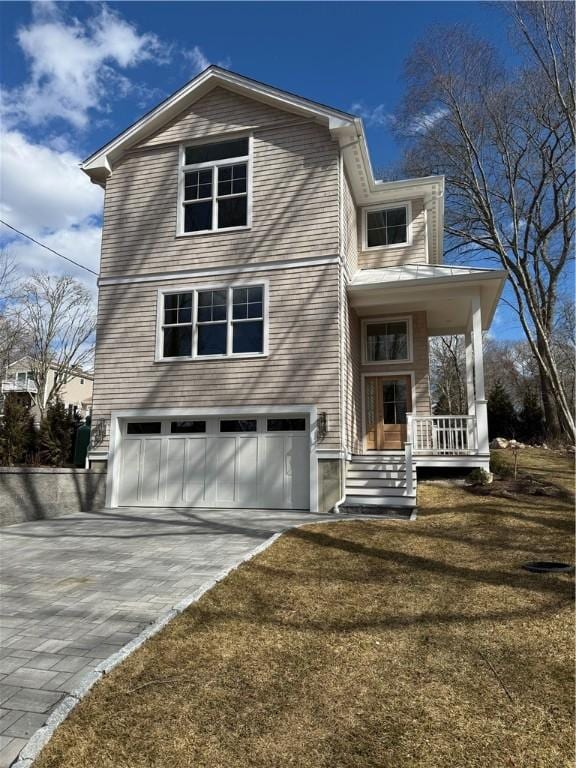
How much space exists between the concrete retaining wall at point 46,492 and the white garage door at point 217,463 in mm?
668

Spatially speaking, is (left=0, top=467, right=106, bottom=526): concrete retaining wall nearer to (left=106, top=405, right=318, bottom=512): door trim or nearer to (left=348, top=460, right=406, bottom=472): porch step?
(left=106, top=405, right=318, bottom=512): door trim

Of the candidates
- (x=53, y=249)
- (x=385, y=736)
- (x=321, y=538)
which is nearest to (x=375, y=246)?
(x=321, y=538)

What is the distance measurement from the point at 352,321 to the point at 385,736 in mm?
10473

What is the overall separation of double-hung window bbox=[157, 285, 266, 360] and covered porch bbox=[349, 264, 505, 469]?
2.36 metres

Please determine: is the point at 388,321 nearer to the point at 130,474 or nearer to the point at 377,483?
the point at 377,483

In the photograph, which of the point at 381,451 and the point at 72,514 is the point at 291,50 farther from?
the point at 72,514

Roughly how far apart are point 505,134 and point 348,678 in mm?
19509

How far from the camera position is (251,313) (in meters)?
11.6

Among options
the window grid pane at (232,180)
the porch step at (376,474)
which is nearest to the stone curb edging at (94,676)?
the porch step at (376,474)

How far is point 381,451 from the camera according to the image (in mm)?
13195

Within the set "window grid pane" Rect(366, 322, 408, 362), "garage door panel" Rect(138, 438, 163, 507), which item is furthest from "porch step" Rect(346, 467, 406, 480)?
"garage door panel" Rect(138, 438, 163, 507)

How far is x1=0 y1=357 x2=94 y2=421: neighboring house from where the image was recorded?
33.0m

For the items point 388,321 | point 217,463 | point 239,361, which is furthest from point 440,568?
point 388,321

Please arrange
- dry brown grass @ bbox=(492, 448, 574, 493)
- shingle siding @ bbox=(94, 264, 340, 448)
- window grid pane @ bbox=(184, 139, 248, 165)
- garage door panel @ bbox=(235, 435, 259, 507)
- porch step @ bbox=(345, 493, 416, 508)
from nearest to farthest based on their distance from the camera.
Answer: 1. porch step @ bbox=(345, 493, 416, 508)
2. shingle siding @ bbox=(94, 264, 340, 448)
3. garage door panel @ bbox=(235, 435, 259, 507)
4. dry brown grass @ bbox=(492, 448, 574, 493)
5. window grid pane @ bbox=(184, 139, 248, 165)
